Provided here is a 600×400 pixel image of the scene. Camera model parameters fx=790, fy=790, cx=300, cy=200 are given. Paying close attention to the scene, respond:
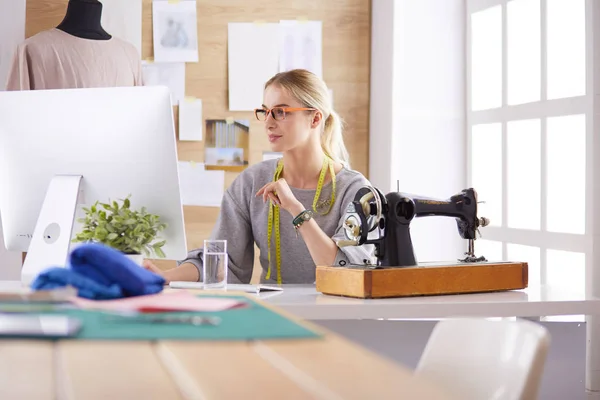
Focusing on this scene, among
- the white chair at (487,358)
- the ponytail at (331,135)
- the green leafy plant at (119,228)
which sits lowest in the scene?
the white chair at (487,358)

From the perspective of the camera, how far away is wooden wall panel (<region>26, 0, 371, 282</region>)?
144 inches

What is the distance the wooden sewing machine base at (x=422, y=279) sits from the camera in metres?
1.83

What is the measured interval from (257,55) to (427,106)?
0.83 m

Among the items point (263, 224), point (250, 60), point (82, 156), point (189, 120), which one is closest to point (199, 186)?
point (189, 120)

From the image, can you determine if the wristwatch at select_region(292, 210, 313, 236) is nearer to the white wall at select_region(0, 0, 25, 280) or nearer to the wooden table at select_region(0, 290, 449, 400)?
the wooden table at select_region(0, 290, 449, 400)

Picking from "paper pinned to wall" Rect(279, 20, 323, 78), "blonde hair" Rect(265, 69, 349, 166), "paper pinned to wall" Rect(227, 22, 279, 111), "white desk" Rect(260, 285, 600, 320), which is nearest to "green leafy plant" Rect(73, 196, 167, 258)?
"white desk" Rect(260, 285, 600, 320)

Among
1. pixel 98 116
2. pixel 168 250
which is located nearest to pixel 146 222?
pixel 168 250

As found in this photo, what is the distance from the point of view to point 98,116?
1884 mm

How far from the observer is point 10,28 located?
137 inches

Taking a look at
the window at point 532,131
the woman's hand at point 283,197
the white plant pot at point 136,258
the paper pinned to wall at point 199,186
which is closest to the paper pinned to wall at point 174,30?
the paper pinned to wall at point 199,186

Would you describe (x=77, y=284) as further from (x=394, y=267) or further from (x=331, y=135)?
(x=331, y=135)

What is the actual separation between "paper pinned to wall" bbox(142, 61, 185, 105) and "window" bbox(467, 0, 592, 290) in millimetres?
1317

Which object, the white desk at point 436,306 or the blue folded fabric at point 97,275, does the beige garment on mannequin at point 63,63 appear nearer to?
the white desk at point 436,306

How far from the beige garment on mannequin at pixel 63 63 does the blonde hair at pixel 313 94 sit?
98 centimetres
